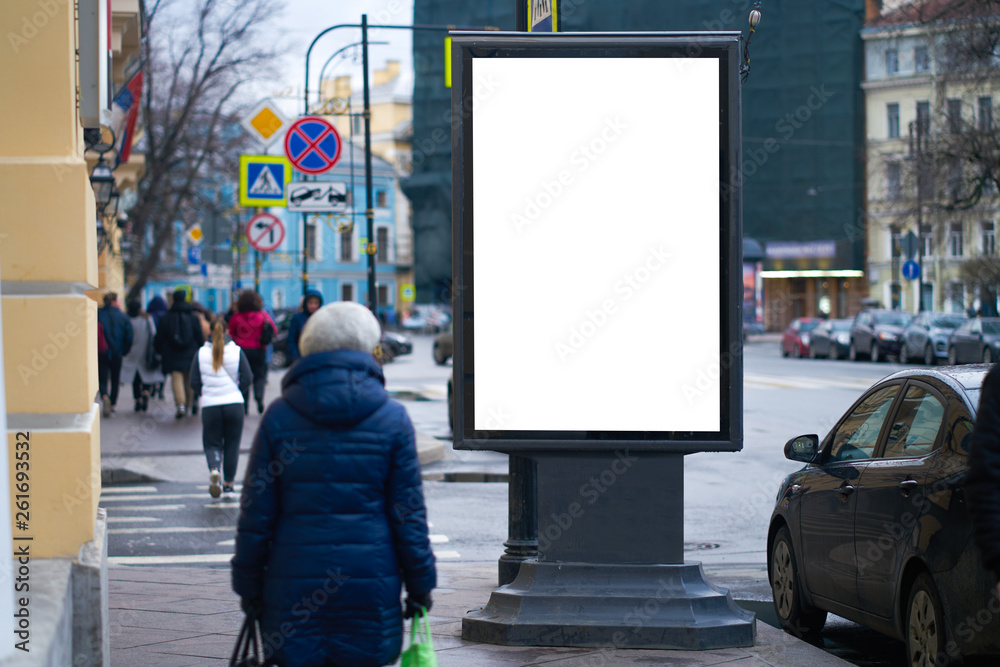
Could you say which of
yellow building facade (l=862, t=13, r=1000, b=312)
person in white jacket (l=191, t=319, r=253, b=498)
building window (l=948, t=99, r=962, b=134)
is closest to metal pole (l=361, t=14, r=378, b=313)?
person in white jacket (l=191, t=319, r=253, b=498)

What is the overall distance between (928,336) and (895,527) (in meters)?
31.9

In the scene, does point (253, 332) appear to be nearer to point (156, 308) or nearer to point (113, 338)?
point (113, 338)

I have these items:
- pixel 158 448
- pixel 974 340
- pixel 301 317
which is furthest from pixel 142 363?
pixel 974 340

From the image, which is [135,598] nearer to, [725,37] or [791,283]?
[725,37]

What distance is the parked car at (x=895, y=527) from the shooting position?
4.88 metres

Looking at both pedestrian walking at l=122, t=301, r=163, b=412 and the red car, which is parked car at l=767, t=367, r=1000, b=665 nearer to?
pedestrian walking at l=122, t=301, r=163, b=412

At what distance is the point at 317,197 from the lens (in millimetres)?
16641

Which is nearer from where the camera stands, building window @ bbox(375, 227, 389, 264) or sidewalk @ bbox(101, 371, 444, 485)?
sidewalk @ bbox(101, 371, 444, 485)

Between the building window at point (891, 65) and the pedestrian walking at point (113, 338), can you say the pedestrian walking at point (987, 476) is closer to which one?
the pedestrian walking at point (113, 338)

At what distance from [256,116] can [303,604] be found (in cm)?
1405

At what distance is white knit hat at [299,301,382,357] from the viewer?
3.89 metres

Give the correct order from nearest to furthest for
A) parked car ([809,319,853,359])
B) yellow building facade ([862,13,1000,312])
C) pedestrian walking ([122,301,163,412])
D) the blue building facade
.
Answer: pedestrian walking ([122,301,163,412]), parked car ([809,319,853,359]), yellow building facade ([862,13,1000,312]), the blue building facade

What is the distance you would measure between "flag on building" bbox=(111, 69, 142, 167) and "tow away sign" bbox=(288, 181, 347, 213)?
2714mm

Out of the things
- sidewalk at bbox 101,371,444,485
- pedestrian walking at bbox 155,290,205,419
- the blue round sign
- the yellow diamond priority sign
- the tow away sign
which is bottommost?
sidewalk at bbox 101,371,444,485
